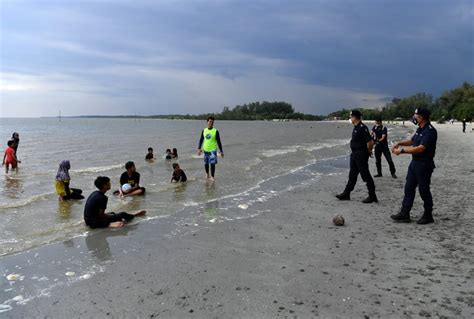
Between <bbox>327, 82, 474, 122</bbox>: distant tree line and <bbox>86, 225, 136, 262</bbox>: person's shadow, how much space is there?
30.5 metres

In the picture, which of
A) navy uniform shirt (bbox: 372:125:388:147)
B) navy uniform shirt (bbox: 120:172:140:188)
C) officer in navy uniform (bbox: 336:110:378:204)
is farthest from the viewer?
navy uniform shirt (bbox: 372:125:388:147)

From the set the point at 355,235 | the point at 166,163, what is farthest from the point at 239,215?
the point at 166,163

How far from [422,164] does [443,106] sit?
478 feet

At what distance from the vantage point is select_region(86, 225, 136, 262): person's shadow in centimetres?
584

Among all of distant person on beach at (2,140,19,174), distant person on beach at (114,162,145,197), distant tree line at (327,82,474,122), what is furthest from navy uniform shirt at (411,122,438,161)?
distant tree line at (327,82,474,122)

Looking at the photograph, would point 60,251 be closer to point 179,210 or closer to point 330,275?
point 179,210

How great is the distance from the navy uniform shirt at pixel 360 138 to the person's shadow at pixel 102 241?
5.66 meters

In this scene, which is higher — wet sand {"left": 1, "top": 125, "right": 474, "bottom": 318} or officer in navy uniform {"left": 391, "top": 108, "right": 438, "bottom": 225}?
officer in navy uniform {"left": 391, "top": 108, "right": 438, "bottom": 225}

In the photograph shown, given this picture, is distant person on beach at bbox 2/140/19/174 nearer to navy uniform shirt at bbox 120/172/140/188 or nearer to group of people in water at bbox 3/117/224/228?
group of people in water at bbox 3/117/224/228

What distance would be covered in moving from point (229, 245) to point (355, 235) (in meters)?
2.28

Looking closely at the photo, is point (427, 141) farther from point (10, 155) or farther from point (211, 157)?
point (10, 155)

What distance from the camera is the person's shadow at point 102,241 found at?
584 centimetres

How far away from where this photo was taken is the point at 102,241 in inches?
258

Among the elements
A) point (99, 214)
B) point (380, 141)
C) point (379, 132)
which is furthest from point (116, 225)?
point (380, 141)
